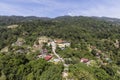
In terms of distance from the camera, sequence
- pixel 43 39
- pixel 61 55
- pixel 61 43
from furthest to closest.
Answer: pixel 43 39
pixel 61 43
pixel 61 55

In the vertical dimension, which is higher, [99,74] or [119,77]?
[99,74]

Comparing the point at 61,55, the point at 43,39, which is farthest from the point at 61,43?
the point at 61,55

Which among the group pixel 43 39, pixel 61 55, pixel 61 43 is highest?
pixel 43 39

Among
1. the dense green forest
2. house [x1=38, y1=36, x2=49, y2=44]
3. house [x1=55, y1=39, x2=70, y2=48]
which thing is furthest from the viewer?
house [x1=38, y1=36, x2=49, y2=44]

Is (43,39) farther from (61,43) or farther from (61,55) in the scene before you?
(61,55)

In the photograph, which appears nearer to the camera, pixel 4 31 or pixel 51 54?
pixel 51 54

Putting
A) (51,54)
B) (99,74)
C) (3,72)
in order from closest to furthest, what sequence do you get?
(99,74), (3,72), (51,54)

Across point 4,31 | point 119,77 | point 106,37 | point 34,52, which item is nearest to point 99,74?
point 119,77

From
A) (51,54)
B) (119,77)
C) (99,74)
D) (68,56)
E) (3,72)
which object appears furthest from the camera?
(51,54)

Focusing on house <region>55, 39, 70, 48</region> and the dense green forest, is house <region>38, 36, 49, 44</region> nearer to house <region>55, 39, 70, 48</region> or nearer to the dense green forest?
the dense green forest

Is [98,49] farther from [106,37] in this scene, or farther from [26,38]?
[26,38]

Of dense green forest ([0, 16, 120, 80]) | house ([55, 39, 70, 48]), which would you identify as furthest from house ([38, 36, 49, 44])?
house ([55, 39, 70, 48])
